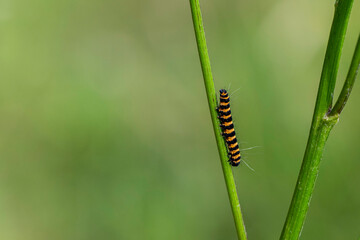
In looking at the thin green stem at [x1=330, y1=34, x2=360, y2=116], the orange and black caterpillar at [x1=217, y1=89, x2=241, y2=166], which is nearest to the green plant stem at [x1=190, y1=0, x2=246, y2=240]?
the thin green stem at [x1=330, y1=34, x2=360, y2=116]

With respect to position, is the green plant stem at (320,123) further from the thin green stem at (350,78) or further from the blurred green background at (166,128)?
the blurred green background at (166,128)

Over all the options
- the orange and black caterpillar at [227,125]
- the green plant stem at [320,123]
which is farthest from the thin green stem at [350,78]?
the orange and black caterpillar at [227,125]

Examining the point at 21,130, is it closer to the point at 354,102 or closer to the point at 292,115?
the point at 292,115

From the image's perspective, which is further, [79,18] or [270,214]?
[79,18]

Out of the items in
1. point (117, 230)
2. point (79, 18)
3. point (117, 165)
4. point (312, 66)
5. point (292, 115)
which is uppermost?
point (79, 18)

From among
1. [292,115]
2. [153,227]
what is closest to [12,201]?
[153,227]

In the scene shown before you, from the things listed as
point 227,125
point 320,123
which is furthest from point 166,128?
point 320,123

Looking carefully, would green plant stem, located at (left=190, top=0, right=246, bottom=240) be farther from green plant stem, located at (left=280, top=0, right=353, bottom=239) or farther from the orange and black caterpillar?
the orange and black caterpillar
